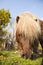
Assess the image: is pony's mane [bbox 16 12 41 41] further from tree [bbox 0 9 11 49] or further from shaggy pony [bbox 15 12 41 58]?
tree [bbox 0 9 11 49]

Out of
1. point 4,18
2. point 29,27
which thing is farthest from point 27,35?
point 4,18

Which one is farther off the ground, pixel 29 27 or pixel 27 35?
pixel 29 27

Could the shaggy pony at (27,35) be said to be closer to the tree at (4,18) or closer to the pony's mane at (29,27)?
the pony's mane at (29,27)

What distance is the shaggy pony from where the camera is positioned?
14.3 ft

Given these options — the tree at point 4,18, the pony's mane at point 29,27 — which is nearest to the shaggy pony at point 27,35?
the pony's mane at point 29,27

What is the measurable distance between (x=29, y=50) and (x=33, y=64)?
1.35m


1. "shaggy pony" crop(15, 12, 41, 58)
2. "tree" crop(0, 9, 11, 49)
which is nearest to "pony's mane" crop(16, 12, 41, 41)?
"shaggy pony" crop(15, 12, 41, 58)

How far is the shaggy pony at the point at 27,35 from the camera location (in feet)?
14.3

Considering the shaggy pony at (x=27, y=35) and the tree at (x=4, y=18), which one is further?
the tree at (x=4, y=18)

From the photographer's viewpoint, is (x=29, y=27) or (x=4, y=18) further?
(x=4, y=18)

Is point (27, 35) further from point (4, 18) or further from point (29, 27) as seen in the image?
point (4, 18)

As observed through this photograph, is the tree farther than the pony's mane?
Yes

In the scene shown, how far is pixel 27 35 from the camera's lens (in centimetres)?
443

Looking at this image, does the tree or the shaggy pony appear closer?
the shaggy pony
